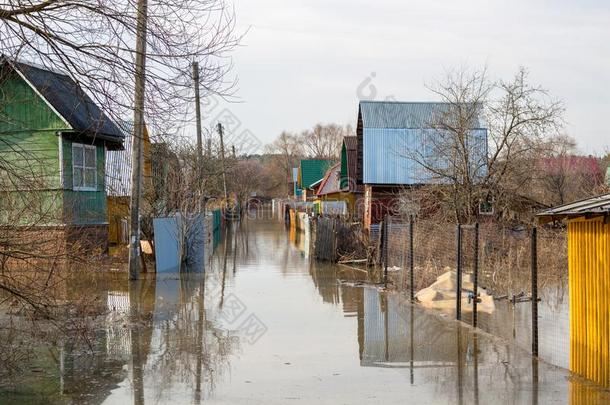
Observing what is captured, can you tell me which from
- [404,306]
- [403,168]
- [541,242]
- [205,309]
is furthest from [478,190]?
[205,309]

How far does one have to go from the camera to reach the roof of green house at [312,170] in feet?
249

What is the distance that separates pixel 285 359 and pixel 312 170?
67429mm

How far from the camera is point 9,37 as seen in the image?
7242mm

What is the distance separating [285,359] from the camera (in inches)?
390

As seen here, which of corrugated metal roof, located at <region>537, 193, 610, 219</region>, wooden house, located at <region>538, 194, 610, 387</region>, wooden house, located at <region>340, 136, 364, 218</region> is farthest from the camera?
wooden house, located at <region>340, 136, 364, 218</region>

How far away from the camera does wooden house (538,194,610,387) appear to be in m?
7.92

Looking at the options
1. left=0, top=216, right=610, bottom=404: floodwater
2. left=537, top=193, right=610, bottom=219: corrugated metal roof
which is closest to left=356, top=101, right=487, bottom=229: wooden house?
left=0, top=216, right=610, bottom=404: floodwater

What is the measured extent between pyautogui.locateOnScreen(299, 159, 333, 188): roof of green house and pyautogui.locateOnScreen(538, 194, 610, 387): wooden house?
218 ft

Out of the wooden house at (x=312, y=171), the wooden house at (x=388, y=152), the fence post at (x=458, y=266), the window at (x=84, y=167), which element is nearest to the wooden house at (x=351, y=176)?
the wooden house at (x=388, y=152)

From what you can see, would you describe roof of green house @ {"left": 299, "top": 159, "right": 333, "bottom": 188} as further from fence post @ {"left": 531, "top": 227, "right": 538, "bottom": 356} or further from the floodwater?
fence post @ {"left": 531, "top": 227, "right": 538, "bottom": 356}

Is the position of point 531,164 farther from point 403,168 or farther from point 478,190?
point 403,168

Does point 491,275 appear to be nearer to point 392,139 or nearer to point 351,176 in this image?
point 392,139

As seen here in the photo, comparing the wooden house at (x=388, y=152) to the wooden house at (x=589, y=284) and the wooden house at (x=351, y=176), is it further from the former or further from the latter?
the wooden house at (x=589, y=284)

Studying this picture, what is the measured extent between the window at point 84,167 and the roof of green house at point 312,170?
51352 millimetres
